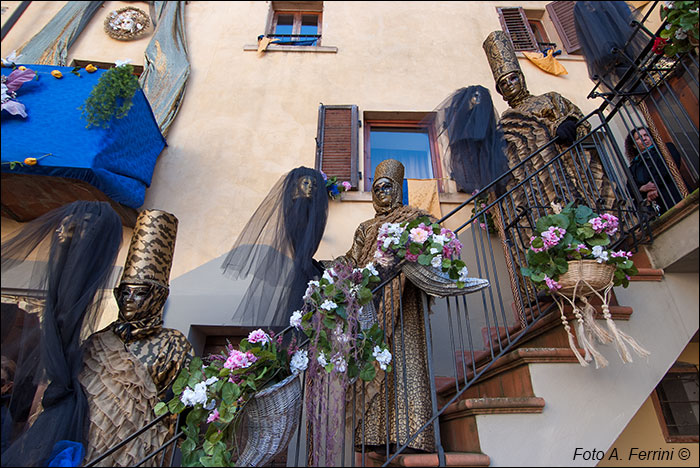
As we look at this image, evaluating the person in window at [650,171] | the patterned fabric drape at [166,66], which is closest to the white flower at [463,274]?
the person in window at [650,171]

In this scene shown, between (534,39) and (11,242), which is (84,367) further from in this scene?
(534,39)

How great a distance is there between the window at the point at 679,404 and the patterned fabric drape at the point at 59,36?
27.9ft

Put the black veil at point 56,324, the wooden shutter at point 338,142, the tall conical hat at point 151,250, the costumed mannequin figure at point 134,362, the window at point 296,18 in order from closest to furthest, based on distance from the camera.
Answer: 1. the black veil at point 56,324
2. the costumed mannequin figure at point 134,362
3. the tall conical hat at point 151,250
4. the wooden shutter at point 338,142
5. the window at point 296,18

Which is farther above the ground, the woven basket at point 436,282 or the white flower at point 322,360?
the woven basket at point 436,282

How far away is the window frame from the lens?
518 centimetres

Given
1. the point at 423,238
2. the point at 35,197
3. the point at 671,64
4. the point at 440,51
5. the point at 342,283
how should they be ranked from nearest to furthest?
the point at 342,283
the point at 423,238
the point at 671,64
the point at 35,197
the point at 440,51

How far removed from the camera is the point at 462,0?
6871 millimetres

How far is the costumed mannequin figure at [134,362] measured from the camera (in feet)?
8.86

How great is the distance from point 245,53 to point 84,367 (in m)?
5.03

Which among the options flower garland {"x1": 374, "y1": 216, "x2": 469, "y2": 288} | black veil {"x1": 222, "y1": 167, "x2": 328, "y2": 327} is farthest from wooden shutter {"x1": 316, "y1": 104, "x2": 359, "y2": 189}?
flower garland {"x1": 374, "y1": 216, "x2": 469, "y2": 288}

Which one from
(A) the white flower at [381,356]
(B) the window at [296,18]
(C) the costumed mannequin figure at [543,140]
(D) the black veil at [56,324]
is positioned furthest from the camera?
(B) the window at [296,18]

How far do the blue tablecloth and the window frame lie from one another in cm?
265

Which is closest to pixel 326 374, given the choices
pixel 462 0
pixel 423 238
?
pixel 423 238

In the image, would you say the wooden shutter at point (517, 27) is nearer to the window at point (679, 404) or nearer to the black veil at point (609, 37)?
the black veil at point (609, 37)
